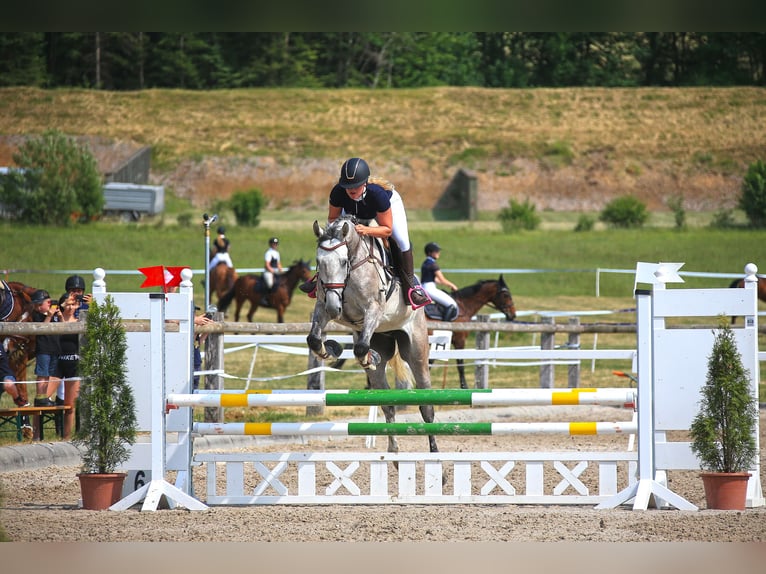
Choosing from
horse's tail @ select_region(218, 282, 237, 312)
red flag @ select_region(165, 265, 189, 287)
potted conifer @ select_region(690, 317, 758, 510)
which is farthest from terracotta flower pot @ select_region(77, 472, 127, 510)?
horse's tail @ select_region(218, 282, 237, 312)

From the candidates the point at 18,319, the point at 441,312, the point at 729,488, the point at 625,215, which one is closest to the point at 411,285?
the point at 729,488

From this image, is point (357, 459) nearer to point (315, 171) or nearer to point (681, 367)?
point (681, 367)

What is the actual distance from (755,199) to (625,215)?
133 inches

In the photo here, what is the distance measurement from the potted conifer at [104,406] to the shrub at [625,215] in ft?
79.7

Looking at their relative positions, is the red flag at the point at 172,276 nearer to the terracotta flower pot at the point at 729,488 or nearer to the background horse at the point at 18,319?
the background horse at the point at 18,319

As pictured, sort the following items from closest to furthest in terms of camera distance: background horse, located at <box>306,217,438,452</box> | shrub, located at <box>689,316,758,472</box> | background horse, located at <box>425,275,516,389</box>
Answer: shrub, located at <box>689,316,758,472</box> < background horse, located at <box>306,217,438,452</box> < background horse, located at <box>425,275,516,389</box>

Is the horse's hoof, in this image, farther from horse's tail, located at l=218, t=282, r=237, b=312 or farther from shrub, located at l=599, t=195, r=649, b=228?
shrub, located at l=599, t=195, r=649, b=228

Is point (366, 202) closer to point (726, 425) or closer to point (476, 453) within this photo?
point (476, 453)

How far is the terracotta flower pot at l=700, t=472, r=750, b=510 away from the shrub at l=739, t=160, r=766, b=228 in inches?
909

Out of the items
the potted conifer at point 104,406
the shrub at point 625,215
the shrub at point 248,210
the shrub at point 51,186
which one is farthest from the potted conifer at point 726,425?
the shrub at point 625,215

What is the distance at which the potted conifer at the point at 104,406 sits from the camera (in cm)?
512

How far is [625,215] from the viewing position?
28.5 m

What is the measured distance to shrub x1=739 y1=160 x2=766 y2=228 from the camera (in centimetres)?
2678
